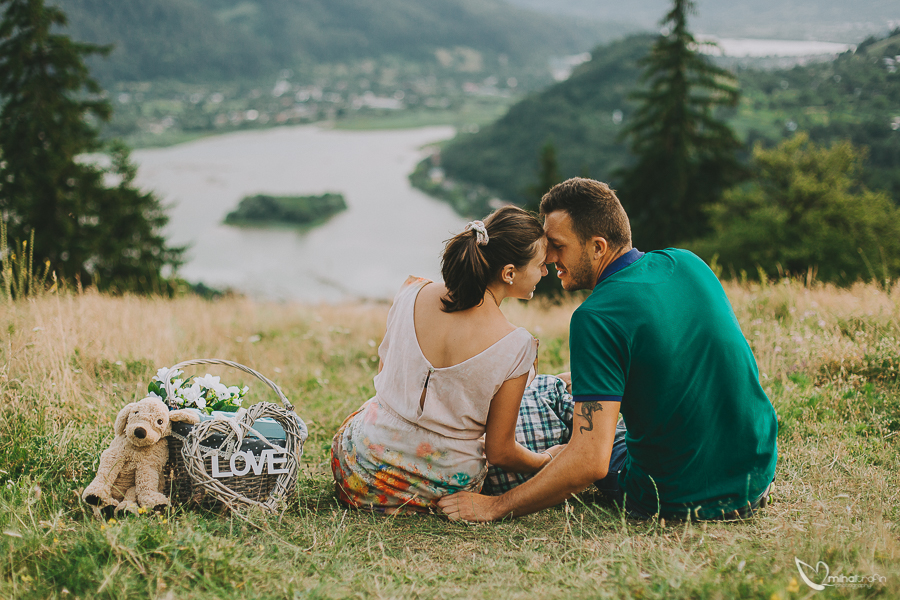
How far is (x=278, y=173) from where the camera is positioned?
7712cm

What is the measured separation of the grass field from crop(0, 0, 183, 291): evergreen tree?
14864mm

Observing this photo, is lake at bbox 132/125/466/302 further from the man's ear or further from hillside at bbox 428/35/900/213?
the man's ear

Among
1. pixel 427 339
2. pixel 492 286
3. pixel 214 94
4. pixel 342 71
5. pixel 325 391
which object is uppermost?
pixel 342 71

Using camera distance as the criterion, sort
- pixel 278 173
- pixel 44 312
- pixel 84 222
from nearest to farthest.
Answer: pixel 44 312 → pixel 84 222 → pixel 278 173

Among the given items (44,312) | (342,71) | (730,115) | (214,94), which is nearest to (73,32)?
(214,94)

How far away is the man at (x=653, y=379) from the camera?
2217 mm

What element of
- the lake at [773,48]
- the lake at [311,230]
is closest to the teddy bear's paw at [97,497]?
the lake at [773,48]

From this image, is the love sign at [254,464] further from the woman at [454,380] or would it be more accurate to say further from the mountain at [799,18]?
the mountain at [799,18]

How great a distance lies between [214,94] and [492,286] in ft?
434

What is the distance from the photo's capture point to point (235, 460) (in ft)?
8.63

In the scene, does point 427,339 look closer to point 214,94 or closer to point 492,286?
point 492,286

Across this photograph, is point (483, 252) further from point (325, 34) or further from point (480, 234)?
point (325, 34)

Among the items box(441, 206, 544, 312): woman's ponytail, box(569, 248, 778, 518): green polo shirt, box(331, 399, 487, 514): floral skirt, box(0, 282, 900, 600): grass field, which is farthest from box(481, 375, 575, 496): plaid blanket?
box(441, 206, 544, 312): woman's ponytail

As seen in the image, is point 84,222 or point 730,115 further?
point 730,115
